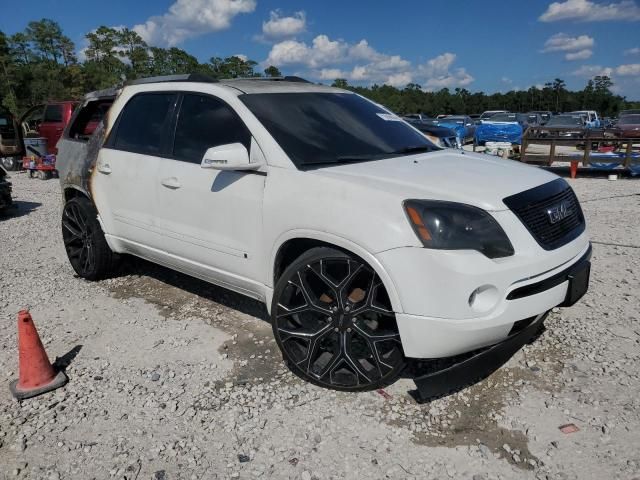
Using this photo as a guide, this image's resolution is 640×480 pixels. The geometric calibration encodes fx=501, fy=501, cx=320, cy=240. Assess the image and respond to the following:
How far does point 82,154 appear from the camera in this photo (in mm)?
4750

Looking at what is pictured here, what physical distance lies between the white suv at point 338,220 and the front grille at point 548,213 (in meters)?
0.01

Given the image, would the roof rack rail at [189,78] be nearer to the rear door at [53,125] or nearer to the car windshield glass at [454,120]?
the rear door at [53,125]

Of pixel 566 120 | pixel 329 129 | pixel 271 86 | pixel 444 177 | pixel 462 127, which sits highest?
pixel 271 86

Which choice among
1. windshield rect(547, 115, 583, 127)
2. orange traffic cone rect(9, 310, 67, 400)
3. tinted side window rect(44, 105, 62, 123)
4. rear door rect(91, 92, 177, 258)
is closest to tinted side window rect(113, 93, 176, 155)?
rear door rect(91, 92, 177, 258)

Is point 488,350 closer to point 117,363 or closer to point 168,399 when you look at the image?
point 168,399

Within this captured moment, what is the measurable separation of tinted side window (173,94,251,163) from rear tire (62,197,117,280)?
1482 mm

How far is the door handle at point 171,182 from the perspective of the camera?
145 inches

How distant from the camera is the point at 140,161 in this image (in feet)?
13.3

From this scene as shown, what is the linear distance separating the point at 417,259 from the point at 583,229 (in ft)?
4.49

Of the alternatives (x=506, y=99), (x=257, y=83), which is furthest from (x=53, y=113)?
(x=506, y=99)

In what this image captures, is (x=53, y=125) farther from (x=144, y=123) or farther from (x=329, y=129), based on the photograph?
Answer: (x=329, y=129)

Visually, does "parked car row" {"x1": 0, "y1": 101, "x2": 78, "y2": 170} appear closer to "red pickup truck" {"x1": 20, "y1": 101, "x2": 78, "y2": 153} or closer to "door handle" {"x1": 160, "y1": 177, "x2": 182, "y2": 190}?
"red pickup truck" {"x1": 20, "y1": 101, "x2": 78, "y2": 153}

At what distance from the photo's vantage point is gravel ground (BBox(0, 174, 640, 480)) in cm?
249

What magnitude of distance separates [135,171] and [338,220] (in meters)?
2.12
